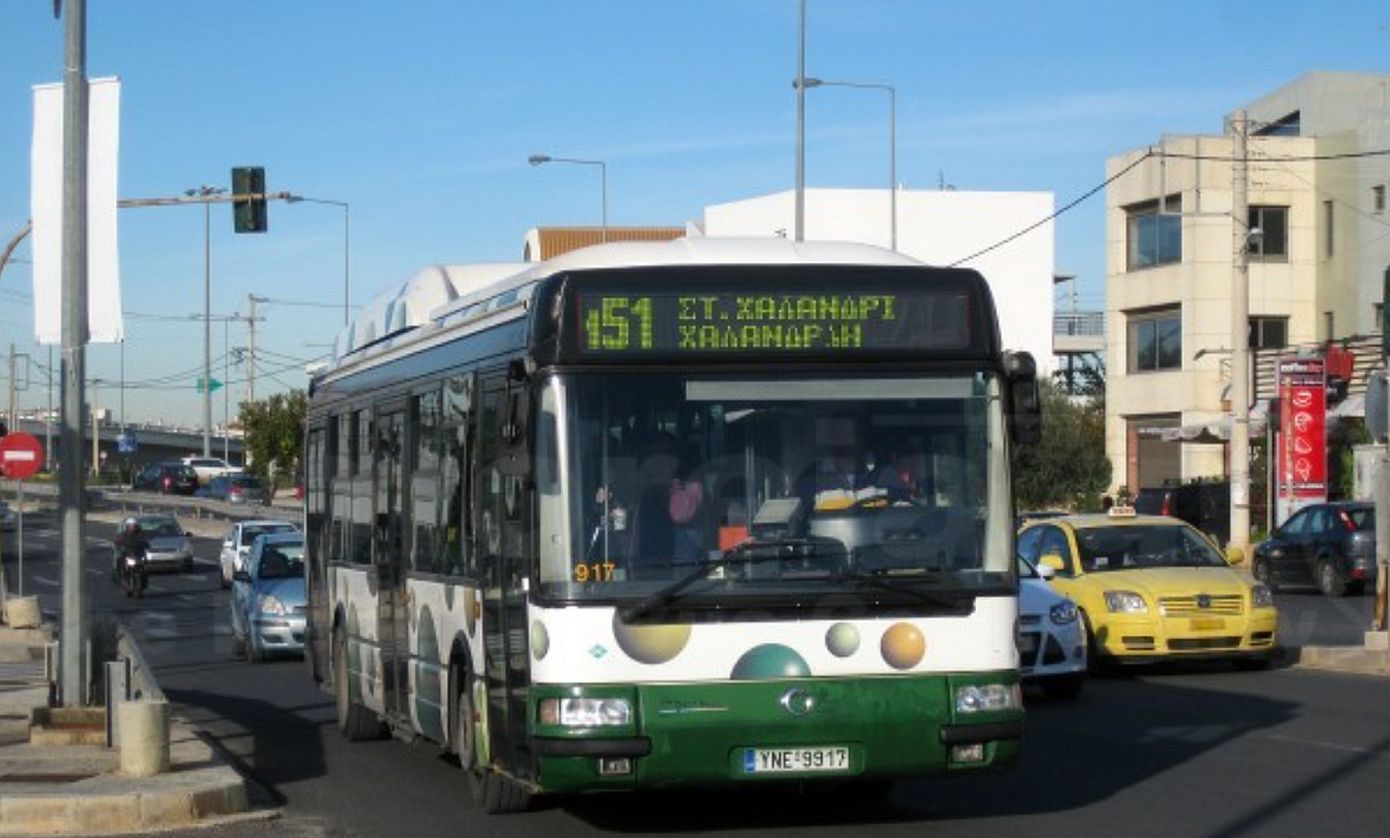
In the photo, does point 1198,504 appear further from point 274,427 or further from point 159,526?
point 274,427

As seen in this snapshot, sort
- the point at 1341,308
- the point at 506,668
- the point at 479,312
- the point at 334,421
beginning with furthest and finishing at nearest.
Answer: the point at 1341,308, the point at 334,421, the point at 479,312, the point at 506,668

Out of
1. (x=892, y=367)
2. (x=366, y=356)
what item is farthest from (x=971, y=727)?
(x=366, y=356)

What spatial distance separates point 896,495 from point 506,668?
2.15 m

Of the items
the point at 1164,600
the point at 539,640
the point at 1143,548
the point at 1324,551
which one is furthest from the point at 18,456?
the point at 539,640

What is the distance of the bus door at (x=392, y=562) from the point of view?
14.7m

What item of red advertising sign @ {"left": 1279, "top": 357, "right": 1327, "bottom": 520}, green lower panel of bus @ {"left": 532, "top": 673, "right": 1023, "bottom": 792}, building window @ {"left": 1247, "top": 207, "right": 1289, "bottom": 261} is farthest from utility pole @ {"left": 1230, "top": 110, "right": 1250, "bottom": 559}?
green lower panel of bus @ {"left": 532, "top": 673, "right": 1023, "bottom": 792}

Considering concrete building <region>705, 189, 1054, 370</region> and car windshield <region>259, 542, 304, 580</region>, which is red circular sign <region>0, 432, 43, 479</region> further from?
concrete building <region>705, 189, 1054, 370</region>

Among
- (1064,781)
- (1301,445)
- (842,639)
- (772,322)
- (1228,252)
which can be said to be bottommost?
(1064,781)

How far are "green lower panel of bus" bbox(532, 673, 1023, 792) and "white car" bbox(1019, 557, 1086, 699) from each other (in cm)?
788

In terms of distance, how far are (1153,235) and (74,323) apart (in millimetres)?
47583

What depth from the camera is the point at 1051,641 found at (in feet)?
62.2

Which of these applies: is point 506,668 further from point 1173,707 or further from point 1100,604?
point 1100,604

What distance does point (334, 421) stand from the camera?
1795 centimetres

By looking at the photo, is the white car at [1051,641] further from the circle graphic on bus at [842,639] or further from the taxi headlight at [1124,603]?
the circle graphic on bus at [842,639]
